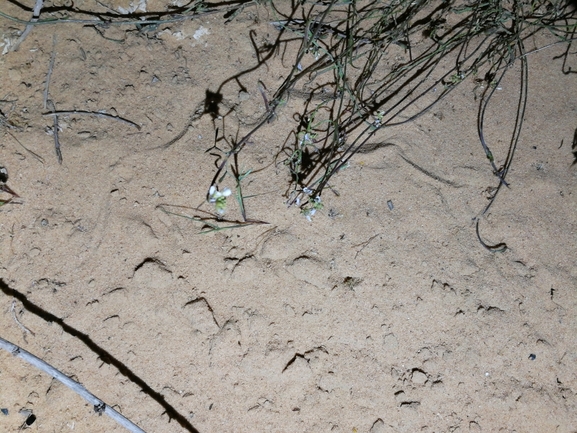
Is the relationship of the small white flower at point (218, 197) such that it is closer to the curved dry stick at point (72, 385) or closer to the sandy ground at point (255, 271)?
the sandy ground at point (255, 271)

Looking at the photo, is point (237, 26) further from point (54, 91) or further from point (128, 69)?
point (54, 91)

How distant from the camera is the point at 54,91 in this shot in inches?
88.4

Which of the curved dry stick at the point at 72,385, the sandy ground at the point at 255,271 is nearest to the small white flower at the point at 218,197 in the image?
the sandy ground at the point at 255,271

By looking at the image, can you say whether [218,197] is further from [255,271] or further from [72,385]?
[72,385]

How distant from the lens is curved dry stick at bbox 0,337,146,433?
190cm

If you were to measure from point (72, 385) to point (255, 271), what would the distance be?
87cm

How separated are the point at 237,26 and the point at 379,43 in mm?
718

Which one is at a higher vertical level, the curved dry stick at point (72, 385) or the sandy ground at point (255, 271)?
the sandy ground at point (255, 271)

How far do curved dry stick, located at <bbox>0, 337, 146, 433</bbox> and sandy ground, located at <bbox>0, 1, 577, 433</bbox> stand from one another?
104mm

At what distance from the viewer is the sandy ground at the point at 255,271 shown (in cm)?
205

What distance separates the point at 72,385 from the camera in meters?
1.91

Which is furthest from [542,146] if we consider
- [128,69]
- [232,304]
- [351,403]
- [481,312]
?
[128,69]

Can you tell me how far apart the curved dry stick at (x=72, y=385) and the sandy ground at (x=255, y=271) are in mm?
104

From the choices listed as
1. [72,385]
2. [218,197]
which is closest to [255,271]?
[218,197]
